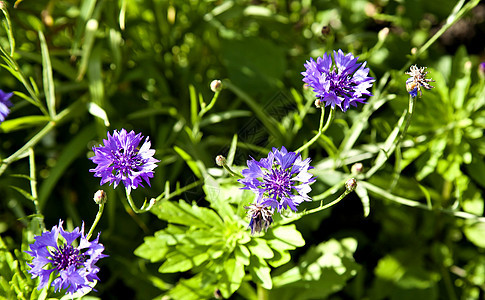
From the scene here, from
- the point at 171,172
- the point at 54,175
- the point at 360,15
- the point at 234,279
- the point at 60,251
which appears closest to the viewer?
the point at 60,251

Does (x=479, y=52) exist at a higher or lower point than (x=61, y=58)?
lower

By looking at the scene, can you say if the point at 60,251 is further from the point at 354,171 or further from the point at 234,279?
the point at 354,171

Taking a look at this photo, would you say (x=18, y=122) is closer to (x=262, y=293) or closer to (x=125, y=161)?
(x=125, y=161)

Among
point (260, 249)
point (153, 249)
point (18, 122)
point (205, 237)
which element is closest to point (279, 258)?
point (260, 249)

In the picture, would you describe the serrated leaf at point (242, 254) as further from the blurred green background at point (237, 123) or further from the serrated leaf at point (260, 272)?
the blurred green background at point (237, 123)

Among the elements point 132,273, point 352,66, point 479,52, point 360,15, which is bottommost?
point 132,273

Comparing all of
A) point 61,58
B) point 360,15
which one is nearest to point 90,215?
point 61,58

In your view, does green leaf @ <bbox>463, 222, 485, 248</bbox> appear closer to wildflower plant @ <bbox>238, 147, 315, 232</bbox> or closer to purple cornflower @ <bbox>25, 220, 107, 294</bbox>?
wildflower plant @ <bbox>238, 147, 315, 232</bbox>
